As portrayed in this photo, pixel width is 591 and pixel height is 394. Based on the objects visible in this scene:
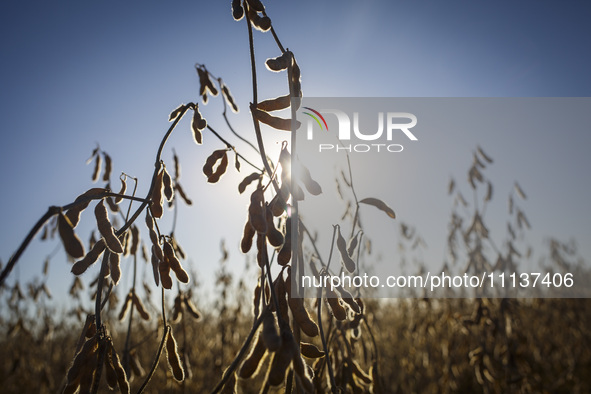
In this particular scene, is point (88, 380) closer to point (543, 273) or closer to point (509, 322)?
point (509, 322)

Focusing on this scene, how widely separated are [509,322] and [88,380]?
339 cm

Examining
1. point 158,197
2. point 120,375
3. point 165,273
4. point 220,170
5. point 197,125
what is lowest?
point 120,375

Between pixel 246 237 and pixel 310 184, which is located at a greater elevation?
pixel 310 184

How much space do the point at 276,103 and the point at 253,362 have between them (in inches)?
25.2

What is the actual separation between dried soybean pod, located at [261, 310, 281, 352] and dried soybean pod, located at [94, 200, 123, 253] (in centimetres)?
39

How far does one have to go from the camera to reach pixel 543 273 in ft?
27.5

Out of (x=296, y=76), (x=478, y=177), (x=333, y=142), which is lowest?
(x=296, y=76)

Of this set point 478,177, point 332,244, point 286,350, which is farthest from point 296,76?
point 478,177

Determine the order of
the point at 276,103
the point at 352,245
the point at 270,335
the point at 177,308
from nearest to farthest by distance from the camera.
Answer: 1. the point at 270,335
2. the point at 276,103
3. the point at 352,245
4. the point at 177,308

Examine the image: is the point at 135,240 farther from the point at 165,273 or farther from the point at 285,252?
the point at 285,252

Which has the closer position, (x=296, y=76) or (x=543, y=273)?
(x=296, y=76)

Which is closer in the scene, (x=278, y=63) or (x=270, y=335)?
(x=270, y=335)

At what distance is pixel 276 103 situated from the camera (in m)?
1.04

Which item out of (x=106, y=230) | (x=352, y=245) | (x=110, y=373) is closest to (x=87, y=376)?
(x=110, y=373)
